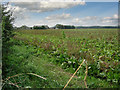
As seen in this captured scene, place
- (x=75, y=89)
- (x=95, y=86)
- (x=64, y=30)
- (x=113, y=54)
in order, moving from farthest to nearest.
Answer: (x=64, y=30) → (x=113, y=54) → (x=95, y=86) → (x=75, y=89)

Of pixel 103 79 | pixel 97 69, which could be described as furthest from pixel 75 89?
pixel 97 69

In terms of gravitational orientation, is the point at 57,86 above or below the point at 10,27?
below

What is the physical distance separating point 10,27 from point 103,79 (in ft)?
10.9

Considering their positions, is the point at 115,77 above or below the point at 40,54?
below

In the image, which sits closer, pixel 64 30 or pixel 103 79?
pixel 103 79

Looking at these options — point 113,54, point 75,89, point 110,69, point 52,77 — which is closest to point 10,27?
point 52,77

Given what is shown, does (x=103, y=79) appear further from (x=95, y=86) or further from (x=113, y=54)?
(x=113, y=54)

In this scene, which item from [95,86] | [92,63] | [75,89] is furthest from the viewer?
[92,63]

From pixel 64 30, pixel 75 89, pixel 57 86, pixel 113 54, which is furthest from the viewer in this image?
pixel 64 30

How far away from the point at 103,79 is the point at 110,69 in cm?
52

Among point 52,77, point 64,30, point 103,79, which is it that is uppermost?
point 64,30

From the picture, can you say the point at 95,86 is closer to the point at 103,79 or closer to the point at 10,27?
the point at 103,79

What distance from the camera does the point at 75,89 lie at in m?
3.07

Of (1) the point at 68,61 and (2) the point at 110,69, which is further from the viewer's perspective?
(1) the point at 68,61
